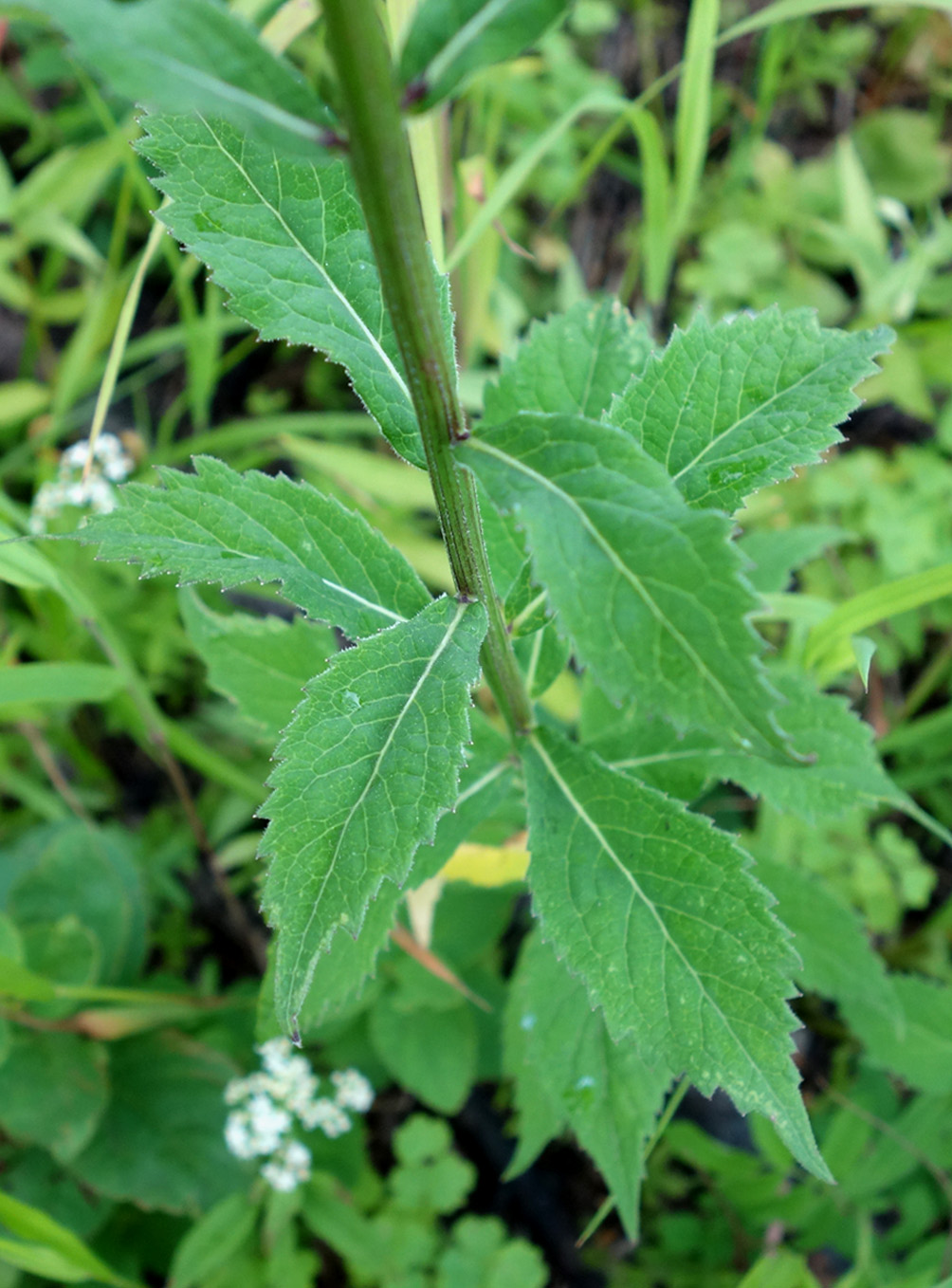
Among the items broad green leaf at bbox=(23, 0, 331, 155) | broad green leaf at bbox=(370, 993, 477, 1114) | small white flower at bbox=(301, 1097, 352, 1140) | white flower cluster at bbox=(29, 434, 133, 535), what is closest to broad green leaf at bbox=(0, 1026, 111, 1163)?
small white flower at bbox=(301, 1097, 352, 1140)

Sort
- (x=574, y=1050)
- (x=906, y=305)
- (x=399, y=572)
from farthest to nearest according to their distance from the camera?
(x=906, y=305)
(x=574, y=1050)
(x=399, y=572)

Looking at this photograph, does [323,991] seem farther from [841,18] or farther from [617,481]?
[841,18]

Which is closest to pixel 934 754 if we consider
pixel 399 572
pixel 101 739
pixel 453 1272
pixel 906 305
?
pixel 906 305

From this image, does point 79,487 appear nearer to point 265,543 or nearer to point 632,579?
point 265,543

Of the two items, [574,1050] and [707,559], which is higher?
[707,559]

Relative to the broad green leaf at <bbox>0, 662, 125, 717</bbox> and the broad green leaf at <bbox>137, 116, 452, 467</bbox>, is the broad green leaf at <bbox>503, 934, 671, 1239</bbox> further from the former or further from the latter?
the broad green leaf at <bbox>0, 662, 125, 717</bbox>

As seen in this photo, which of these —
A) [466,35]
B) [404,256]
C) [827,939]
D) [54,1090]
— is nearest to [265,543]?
[404,256]
